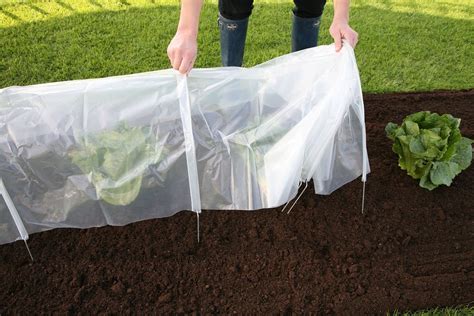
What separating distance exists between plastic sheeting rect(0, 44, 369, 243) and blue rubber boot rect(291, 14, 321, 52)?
0.56 meters

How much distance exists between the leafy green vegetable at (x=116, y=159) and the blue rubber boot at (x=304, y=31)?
1.07 m

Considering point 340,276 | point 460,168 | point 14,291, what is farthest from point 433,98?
point 14,291

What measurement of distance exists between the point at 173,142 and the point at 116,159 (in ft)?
0.70

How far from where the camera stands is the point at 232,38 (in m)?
2.31

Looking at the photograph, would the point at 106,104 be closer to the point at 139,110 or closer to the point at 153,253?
the point at 139,110

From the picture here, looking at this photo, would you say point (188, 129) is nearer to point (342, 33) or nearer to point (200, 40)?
point (342, 33)

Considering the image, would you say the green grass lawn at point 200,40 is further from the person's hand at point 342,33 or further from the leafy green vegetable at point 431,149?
the person's hand at point 342,33

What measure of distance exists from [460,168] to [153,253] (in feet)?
4.61

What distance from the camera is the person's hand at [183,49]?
1544 mm

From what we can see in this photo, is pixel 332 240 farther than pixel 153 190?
Yes

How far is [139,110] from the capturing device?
1.70m

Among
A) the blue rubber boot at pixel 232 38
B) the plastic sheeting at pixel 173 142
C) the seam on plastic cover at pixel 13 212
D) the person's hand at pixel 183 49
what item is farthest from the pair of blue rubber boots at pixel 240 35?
the seam on plastic cover at pixel 13 212

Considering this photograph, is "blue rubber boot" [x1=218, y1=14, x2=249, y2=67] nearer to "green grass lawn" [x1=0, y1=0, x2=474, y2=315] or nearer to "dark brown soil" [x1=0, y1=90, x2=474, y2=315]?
"green grass lawn" [x1=0, y1=0, x2=474, y2=315]

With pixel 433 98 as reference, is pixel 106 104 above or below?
above
